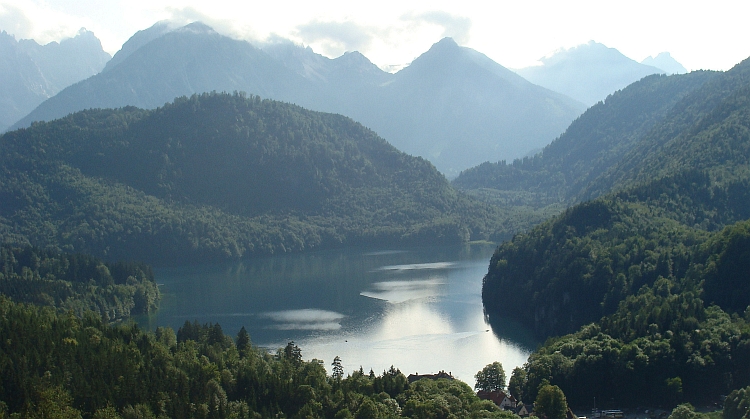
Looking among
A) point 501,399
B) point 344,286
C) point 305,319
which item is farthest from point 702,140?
point 501,399

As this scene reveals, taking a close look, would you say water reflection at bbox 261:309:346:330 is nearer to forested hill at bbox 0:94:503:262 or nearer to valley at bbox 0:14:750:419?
valley at bbox 0:14:750:419

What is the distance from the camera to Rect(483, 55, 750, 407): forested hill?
55.2 meters

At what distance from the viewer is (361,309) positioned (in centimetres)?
9444

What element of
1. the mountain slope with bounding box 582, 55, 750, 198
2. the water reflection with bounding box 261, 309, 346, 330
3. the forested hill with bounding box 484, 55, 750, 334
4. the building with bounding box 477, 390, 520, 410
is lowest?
the building with bounding box 477, 390, 520, 410

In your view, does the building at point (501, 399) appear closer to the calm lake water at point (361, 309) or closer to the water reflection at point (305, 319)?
the calm lake water at point (361, 309)

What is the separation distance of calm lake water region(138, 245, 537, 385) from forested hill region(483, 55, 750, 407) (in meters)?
6.13

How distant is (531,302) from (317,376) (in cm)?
4031

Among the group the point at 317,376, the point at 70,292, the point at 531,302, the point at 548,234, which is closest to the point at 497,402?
the point at 317,376

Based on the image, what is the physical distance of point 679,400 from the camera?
53156 millimetres

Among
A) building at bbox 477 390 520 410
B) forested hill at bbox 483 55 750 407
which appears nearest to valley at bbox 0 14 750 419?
forested hill at bbox 483 55 750 407

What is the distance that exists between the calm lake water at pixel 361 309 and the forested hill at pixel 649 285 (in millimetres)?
6132

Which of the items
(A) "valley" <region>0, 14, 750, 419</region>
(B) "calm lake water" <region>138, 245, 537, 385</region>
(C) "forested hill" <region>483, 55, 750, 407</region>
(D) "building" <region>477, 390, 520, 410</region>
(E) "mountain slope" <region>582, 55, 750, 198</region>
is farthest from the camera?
(E) "mountain slope" <region>582, 55, 750, 198</region>

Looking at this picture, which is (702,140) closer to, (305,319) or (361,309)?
(361,309)

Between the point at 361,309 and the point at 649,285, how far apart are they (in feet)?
106
